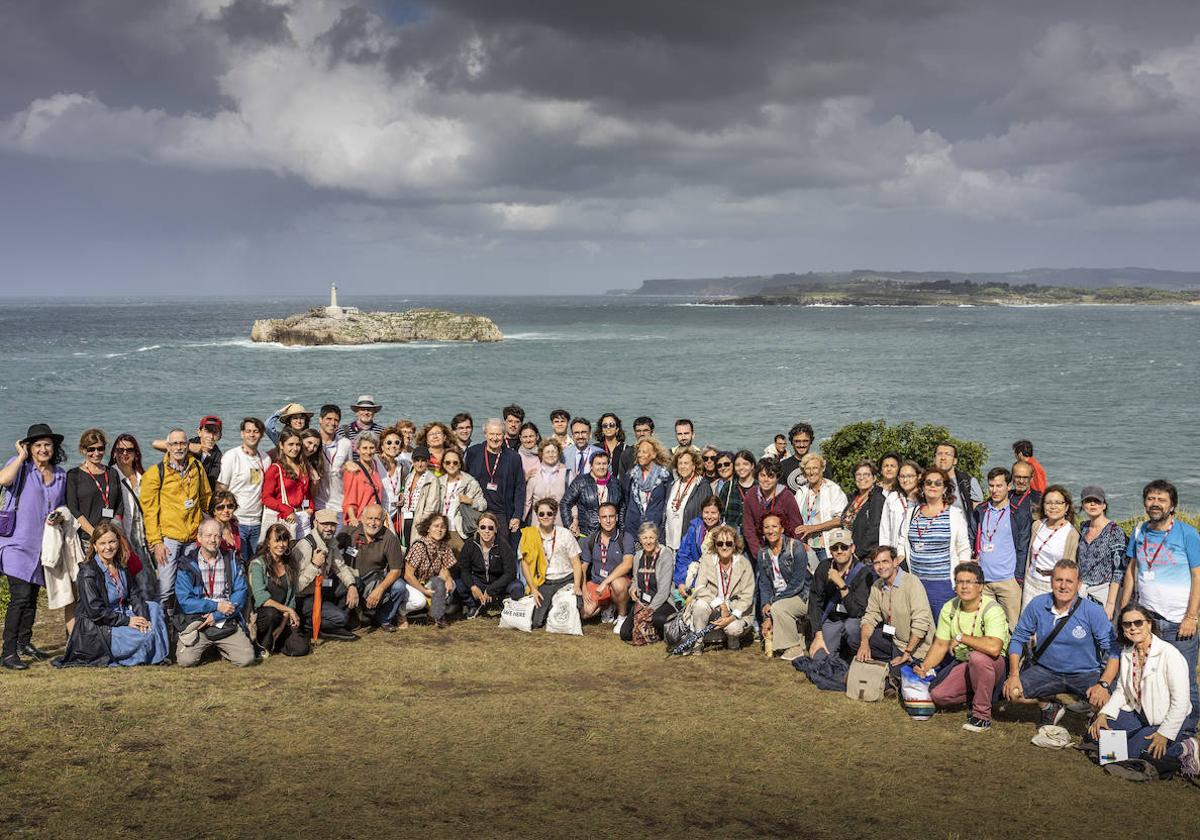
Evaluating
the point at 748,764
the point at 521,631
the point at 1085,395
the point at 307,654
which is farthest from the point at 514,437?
the point at 1085,395

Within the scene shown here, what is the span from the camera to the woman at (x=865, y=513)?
9539 millimetres

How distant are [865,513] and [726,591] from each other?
1706 millimetres

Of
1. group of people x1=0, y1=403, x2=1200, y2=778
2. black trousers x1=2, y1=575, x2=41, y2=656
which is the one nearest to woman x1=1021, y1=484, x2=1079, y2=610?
group of people x1=0, y1=403, x2=1200, y2=778

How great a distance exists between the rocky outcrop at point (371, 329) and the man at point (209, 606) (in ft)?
288

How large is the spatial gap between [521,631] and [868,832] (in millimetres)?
4905

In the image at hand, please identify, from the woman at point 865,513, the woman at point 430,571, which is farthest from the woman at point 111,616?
the woman at point 865,513

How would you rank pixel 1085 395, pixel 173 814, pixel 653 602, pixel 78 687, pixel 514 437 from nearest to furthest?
1. pixel 173 814
2. pixel 78 687
3. pixel 653 602
4. pixel 514 437
5. pixel 1085 395

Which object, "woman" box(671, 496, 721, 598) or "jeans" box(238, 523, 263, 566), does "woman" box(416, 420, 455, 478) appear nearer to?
"jeans" box(238, 523, 263, 566)

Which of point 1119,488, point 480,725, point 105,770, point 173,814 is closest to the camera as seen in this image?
point 173,814

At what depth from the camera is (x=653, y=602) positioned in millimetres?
9867

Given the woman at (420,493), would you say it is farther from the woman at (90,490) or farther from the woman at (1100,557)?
the woman at (1100,557)

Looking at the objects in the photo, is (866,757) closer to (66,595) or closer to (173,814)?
(173,814)

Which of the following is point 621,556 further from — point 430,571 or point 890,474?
point 890,474

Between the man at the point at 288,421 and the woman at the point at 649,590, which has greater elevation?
the man at the point at 288,421
